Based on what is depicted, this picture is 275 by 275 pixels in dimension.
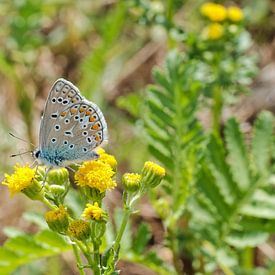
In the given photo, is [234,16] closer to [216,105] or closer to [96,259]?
[216,105]

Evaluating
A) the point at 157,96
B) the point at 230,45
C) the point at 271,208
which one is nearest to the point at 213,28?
the point at 230,45

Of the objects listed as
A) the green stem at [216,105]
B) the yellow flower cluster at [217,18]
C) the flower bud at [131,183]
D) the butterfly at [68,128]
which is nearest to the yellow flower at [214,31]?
the yellow flower cluster at [217,18]

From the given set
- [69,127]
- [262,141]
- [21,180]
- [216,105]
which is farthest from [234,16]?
[21,180]

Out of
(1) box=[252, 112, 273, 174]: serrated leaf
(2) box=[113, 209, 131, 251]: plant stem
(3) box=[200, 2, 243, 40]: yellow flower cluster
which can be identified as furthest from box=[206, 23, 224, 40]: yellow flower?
(2) box=[113, 209, 131, 251]: plant stem

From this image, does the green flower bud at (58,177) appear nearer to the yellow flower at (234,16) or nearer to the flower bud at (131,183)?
the flower bud at (131,183)

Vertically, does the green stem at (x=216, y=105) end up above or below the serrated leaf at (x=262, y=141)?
above

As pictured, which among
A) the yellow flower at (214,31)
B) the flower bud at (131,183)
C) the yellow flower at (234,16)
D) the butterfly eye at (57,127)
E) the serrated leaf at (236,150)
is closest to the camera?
the flower bud at (131,183)

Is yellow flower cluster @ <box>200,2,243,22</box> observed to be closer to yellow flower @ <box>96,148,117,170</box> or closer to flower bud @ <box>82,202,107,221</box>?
yellow flower @ <box>96,148,117,170</box>

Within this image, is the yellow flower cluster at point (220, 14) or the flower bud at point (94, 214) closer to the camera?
the flower bud at point (94, 214)
